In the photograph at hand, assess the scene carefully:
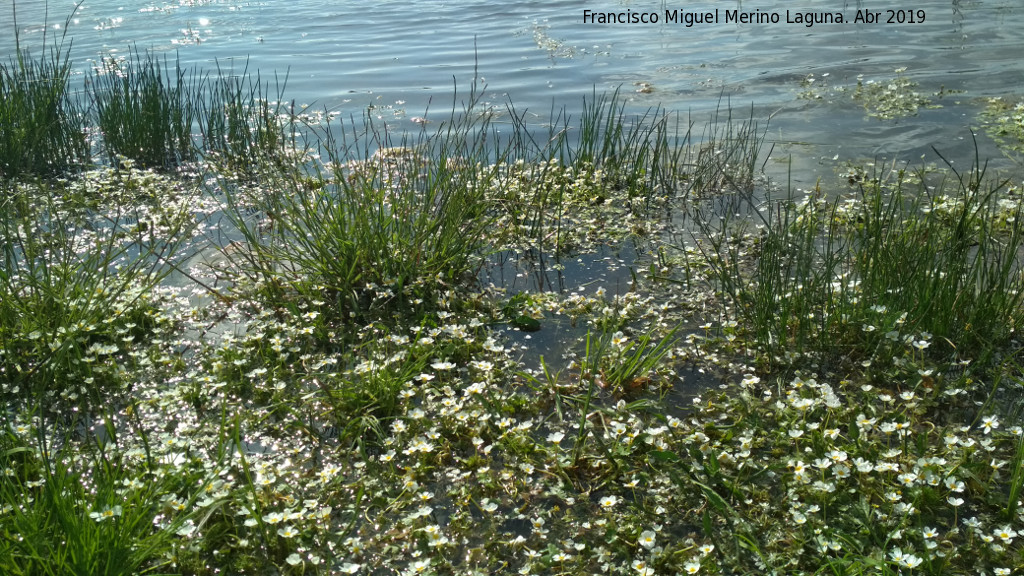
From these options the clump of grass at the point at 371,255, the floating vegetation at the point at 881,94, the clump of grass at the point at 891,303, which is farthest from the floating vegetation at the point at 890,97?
the clump of grass at the point at 371,255

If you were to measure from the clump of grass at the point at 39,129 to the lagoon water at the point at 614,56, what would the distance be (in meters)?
2.87

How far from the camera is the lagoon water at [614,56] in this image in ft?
29.6

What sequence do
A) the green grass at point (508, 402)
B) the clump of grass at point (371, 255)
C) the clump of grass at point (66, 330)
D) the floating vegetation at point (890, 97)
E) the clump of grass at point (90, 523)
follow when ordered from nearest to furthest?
1. the clump of grass at point (90, 523)
2. the green grass at point (508, 402)
3. the clump of grass at point (66, 330)
4. the clump of grass at point (371, 255)
5. the floating vegetation at point (890, 97)

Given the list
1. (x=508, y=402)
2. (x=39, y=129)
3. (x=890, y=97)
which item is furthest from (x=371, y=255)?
(x=890, y=97)

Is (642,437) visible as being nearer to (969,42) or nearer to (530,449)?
(530,449)

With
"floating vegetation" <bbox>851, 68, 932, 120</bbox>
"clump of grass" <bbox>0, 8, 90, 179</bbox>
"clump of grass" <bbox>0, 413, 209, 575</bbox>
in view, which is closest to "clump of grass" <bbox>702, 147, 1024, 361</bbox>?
"clump of grass" <bbox>0, 413, 209, 575</bbox>

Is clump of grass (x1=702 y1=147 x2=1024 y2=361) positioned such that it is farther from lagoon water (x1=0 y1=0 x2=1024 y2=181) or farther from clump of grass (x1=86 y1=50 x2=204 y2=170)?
clump of grass (x1=86 y1=50 x2=204 y2=170)

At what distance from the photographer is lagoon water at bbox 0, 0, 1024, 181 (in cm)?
901

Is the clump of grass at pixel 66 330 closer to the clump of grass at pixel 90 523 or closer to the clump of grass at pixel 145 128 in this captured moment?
the clump of grass at pixel 90 523

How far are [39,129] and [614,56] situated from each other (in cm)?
797

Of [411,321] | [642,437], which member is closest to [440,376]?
[411,321]

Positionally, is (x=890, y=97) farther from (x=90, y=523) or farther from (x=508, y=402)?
(x=90, y=523)

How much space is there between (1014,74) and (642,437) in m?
9.25

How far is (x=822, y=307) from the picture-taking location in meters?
4.35
